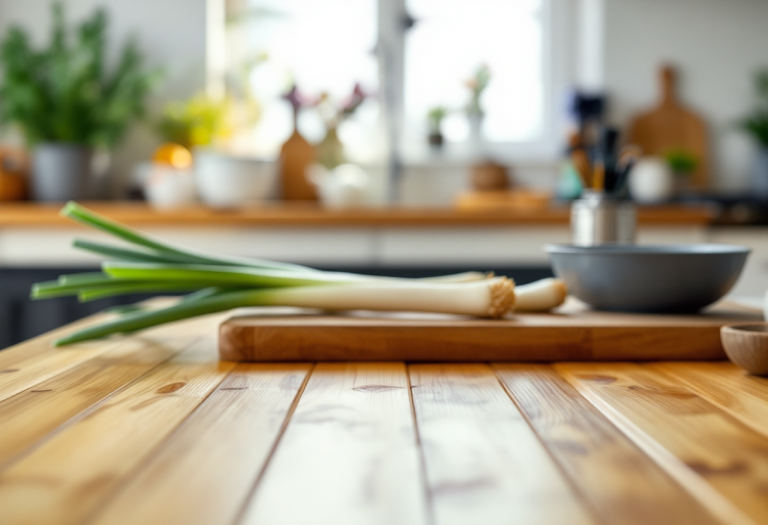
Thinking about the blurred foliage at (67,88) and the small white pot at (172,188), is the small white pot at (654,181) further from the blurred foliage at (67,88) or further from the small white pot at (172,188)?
the blurred foliage at (67,88)

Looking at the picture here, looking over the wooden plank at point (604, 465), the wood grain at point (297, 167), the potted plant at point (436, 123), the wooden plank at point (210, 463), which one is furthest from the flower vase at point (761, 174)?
the wooden plank at point (210, 463)

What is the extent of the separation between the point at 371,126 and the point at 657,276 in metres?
2.35

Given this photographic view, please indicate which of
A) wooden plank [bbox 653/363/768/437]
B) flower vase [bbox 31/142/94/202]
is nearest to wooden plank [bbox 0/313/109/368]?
wooden plank [bbox 653/363/768/437]

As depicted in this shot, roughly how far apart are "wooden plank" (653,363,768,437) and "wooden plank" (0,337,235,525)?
40 centimetres

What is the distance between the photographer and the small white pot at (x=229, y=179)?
2.62 meters

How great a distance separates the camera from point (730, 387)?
652mm

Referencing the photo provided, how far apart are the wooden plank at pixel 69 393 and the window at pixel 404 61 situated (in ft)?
7.73

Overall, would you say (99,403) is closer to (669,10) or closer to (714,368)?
(714,368)

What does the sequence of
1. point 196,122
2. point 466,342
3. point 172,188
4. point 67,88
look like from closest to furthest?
point 466,342 < point 172,188 < point 67,88 < point 196,122

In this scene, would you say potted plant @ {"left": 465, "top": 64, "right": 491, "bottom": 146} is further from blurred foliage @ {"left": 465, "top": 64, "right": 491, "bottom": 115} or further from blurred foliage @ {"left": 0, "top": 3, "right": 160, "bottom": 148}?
blurred foliage @ {"left": 0, "top": 3, "right": 160, "bottom": 148}

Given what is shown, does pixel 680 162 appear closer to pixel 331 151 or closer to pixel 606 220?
pixel 331 151

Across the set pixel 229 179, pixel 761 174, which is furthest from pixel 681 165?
pixel 229 179

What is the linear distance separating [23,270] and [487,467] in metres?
2.25

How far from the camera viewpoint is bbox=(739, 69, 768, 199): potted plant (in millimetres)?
2982
